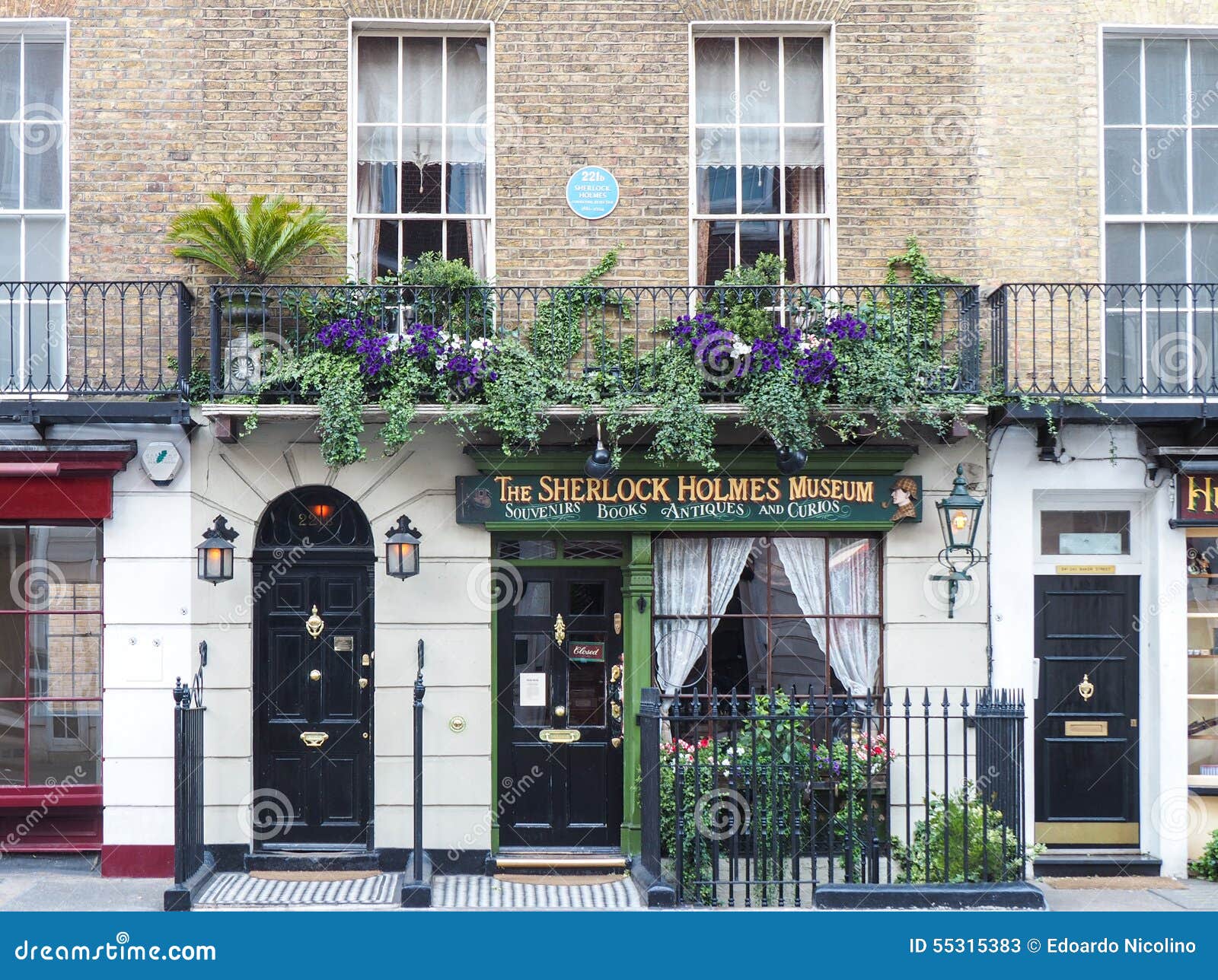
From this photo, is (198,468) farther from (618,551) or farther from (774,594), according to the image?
(774,594)

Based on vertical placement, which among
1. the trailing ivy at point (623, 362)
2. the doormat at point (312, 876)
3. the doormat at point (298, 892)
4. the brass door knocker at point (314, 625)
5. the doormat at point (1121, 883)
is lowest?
the doormat at point (1121, 883)

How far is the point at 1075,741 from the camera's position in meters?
10.5

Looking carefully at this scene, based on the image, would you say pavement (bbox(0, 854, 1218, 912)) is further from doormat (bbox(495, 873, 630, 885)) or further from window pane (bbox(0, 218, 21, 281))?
window pane (bbox(0, 218, 21, 281))

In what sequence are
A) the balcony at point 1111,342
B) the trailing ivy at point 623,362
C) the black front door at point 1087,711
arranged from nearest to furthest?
the trailing ivy at point 623,362, the balcony at point 1111,342, the black front door at point 1087,711

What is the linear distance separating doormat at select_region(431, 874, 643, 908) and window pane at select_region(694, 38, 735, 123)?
641 cm

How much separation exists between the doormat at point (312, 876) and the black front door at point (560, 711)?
1.18 m

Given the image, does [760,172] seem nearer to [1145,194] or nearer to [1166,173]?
[1145,194]

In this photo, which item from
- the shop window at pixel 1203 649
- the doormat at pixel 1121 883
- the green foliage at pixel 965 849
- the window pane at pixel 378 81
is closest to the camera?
the green foliage at pixel 965 849

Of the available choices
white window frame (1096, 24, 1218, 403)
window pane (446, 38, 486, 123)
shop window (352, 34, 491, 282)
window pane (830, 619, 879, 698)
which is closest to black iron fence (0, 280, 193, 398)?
shop window (352, 34, 491, 282)

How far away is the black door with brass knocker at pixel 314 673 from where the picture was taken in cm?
1024

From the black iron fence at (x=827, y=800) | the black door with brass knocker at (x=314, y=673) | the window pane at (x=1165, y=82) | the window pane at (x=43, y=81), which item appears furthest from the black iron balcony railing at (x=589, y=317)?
the black iron fence at (x=827, y=800)

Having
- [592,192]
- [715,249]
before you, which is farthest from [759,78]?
[592,192]

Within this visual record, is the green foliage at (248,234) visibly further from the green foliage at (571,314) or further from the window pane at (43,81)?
the green foliage at (571,314)

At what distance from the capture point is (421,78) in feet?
35.0
